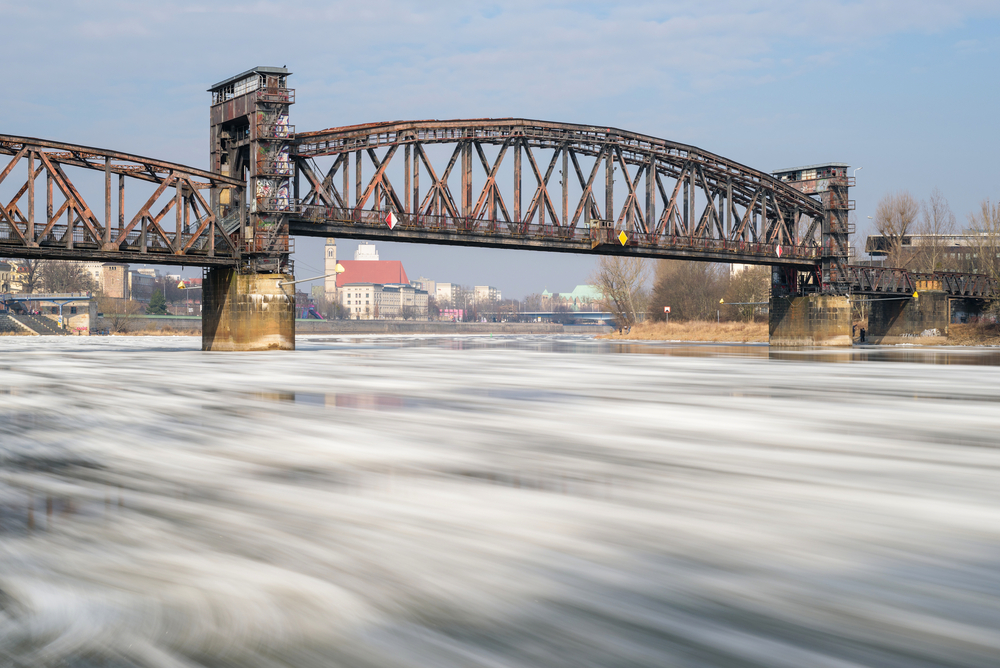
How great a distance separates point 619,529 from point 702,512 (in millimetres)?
830

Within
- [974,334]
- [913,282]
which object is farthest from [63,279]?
[974,334]

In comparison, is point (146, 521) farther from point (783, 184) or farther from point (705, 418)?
point (783, 184)

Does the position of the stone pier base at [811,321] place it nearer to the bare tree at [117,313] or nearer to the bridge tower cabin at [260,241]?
the bridge tower cabin at [260,241]

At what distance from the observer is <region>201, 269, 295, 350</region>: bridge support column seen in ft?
153

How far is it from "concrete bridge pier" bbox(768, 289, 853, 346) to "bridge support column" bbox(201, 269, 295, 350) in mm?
42579

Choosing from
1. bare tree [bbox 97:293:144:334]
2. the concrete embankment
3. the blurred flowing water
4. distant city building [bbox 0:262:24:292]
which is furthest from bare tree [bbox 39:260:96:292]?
the blurred flowing water

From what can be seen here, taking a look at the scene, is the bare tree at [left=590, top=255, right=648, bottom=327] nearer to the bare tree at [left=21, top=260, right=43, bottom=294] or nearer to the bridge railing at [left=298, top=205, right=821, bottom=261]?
the bridge railing at [left=298, top=205, right=821, bottom=261]

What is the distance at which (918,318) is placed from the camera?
7538 cm

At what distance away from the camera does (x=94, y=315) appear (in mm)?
102438

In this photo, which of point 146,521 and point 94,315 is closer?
point 146,521

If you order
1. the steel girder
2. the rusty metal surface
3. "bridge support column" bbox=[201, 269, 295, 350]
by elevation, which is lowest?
"bridge support column" bbox=[201, 269, 295, 350]

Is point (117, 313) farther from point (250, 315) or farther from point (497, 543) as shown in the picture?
point (497, 543)

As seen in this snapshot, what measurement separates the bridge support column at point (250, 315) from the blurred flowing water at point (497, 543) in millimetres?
35689

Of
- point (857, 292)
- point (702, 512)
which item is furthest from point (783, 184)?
point (702, 512)
